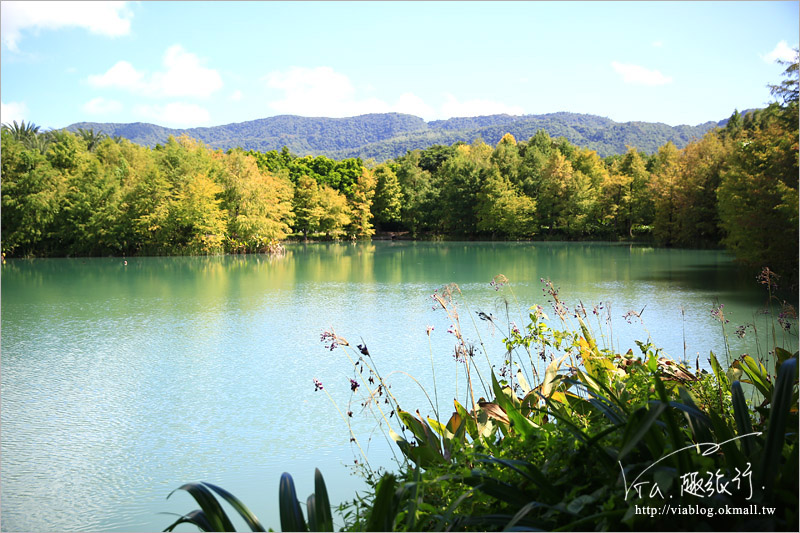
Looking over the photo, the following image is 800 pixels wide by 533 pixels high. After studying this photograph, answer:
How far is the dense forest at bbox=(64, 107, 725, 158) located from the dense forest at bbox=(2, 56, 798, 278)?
1689 inches

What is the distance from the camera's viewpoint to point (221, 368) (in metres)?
6.86

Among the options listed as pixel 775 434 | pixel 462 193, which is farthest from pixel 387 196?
pixel 775 434

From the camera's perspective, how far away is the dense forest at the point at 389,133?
9188 centimetres

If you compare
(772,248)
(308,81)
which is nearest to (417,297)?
(772,248)

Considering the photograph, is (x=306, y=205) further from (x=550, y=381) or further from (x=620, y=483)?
(x=620, y=483)

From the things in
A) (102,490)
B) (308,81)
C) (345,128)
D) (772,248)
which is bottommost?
(102,490)

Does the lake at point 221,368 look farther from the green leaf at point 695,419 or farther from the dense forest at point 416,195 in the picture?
the dense forest at point 416,195

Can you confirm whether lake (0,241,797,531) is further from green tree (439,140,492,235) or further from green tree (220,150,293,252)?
green tree (439,140,492,235)

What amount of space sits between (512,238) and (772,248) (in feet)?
81.7

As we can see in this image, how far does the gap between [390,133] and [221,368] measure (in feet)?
459

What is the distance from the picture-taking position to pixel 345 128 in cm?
13962

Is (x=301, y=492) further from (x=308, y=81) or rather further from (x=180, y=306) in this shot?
(x=180, y=306)

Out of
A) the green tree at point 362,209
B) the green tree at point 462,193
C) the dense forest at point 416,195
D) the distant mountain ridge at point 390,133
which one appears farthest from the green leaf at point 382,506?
the distant mountain ridge at point 390,133

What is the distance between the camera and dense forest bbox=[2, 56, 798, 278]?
1469cm
